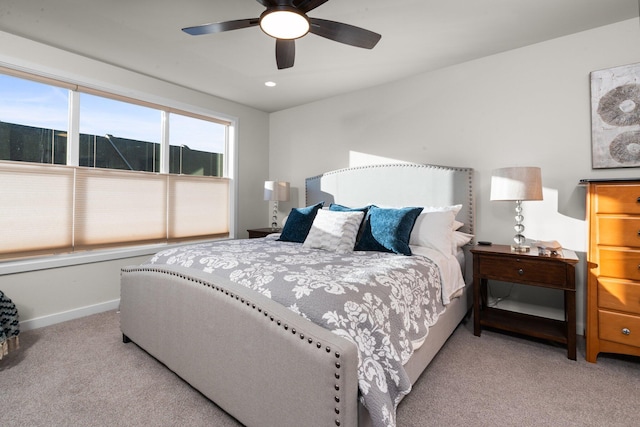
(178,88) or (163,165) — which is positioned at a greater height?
(178,88)

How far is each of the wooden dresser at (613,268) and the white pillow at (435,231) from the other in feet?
2.88

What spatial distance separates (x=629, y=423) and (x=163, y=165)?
423cm

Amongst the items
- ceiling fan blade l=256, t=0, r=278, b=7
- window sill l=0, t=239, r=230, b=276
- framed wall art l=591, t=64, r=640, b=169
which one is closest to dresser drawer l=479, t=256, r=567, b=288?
framed wall art l=591, t=64, r=640, b=169

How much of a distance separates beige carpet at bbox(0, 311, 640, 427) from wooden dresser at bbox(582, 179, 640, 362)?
0.21 metres

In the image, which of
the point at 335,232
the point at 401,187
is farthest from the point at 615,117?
the point at 335,232

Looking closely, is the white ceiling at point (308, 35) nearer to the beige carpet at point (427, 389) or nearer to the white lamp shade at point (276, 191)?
the white lamp shade at point (276, 191)

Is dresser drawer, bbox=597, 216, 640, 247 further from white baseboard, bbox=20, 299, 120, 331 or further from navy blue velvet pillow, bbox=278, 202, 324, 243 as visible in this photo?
white baseboard, bbox=20, 299, 120, 331

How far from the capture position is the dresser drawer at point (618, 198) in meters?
1.93

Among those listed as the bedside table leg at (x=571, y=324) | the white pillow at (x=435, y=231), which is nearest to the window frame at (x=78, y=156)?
the white pillow at (x=435, y=231)

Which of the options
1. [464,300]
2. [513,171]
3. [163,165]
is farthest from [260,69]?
[464,300]

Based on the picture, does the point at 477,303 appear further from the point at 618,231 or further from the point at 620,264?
the point at 618,231

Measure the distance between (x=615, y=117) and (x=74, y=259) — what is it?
4733 millimetres

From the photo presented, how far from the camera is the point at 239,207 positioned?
4391 mm

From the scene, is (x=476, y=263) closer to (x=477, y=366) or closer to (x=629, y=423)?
(x=477, y=366)
